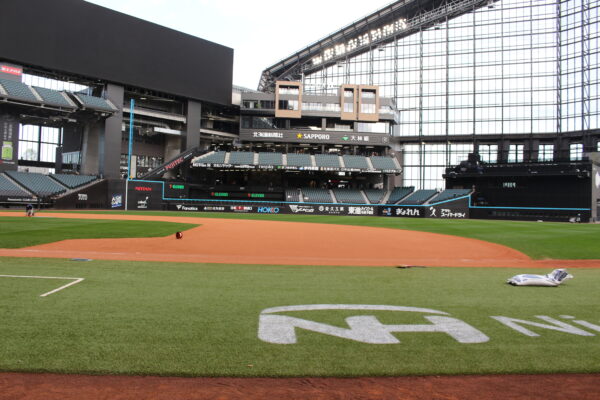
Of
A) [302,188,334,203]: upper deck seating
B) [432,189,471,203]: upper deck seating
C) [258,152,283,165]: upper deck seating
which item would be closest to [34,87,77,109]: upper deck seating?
[258,152,283,165]: upper deck seating

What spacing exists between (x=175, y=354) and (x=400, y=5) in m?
69.3

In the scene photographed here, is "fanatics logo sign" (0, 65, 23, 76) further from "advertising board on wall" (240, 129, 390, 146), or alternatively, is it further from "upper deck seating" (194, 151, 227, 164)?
"advertising board on wall" (240, 129, 390, 146)

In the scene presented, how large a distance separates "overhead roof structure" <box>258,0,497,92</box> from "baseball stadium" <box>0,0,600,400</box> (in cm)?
39

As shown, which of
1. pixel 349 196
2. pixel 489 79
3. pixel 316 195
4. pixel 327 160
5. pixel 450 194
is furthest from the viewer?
pixel 489 79

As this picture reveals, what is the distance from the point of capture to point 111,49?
5094cm

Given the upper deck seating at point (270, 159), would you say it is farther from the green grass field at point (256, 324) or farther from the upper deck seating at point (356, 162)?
the green grass field at point (256, 324)

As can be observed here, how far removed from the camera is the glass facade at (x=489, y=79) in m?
55.9

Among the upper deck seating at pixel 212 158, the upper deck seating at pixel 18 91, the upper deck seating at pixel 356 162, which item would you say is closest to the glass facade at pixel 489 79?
the upper deck seating at pixel 356 162

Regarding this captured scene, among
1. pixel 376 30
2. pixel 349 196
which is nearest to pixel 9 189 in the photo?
pixel 349 196

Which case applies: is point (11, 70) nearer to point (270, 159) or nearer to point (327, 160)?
point (270, 159)

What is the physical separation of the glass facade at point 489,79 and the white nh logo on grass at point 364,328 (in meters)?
58.8

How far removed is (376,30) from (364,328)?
69965mm

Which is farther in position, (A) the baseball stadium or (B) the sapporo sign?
(B) the sapporo sign

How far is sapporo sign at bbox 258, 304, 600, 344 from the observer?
434cm
